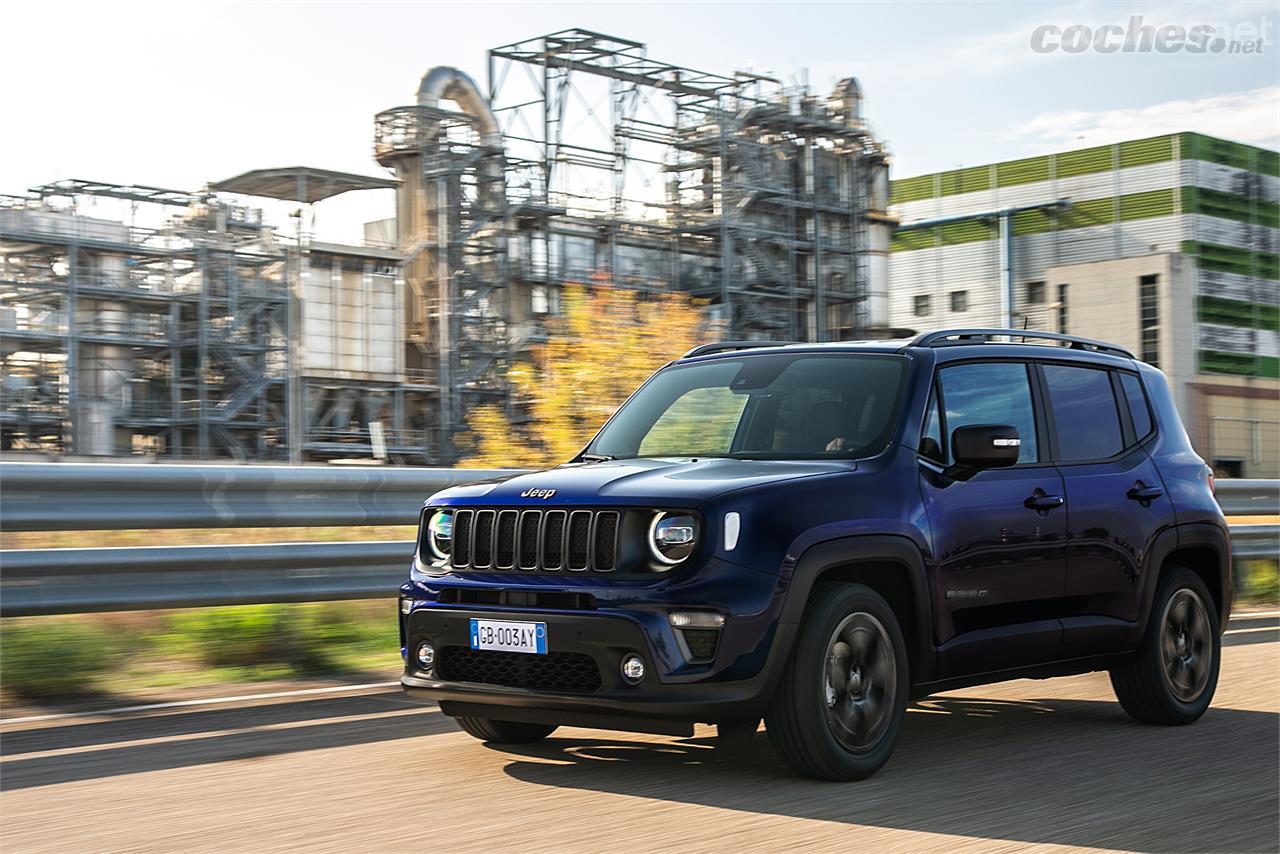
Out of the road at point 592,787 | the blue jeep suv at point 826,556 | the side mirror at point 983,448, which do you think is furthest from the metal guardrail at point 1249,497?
the side mirror at point 983,448

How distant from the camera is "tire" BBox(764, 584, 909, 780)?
556 cm

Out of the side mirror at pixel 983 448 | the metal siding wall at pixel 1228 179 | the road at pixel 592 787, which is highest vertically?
the metal siding wall at pixel 1228 179

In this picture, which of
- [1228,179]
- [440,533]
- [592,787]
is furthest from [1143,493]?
[1228,179]

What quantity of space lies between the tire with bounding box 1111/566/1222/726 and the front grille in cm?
304

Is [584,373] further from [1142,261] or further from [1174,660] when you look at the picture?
[1142,261]

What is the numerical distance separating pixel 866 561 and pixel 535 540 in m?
1.26

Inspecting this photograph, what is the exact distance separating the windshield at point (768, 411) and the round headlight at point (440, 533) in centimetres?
93

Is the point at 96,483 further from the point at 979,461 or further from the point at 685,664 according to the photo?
the point at 979,461

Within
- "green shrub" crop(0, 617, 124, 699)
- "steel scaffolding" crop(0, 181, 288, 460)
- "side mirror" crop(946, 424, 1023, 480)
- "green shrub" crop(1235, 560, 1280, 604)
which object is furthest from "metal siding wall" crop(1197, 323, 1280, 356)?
"green shrub" crop(0, 617, 124, 699)

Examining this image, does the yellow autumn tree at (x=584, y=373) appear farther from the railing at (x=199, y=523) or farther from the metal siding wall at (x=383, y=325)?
the railing at (x=199, y=523)

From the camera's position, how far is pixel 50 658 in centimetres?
759

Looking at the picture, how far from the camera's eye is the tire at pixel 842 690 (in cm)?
556

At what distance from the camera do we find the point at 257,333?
183 feet

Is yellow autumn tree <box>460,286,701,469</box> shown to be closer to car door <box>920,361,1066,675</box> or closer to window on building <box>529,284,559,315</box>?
window on building <box>529,284,559,315</box>
